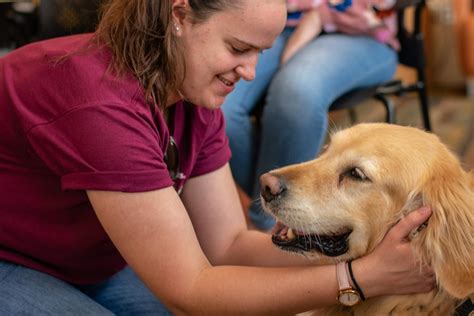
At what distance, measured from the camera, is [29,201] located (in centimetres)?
135

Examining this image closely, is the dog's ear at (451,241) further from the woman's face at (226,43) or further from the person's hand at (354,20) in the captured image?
the person's hand at (354,20)

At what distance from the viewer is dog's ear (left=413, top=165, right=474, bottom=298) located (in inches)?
44.4

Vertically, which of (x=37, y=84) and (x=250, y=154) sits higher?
(x=37, y=84)

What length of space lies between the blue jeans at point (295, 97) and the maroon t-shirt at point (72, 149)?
26.8 inches

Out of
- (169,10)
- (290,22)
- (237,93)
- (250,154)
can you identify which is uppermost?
(169,10)

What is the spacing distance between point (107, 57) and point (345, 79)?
115cm

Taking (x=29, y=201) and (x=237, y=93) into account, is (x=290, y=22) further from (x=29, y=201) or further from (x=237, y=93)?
(x=29, y=201)

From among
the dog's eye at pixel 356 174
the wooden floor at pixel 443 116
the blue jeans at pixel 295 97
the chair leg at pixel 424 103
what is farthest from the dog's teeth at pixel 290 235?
the wooden floor at pixel 443 116

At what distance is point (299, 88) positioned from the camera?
2154mm

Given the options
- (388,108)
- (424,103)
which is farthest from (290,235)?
(424,103)

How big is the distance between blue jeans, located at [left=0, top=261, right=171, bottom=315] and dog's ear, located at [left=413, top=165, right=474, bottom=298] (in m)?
0.69

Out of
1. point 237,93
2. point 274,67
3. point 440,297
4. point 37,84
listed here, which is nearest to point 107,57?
point 37,84

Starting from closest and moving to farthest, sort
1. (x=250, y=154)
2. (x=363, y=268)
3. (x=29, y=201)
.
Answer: (x=363, y=268), (x=29, y=201), (x=250, y=154)

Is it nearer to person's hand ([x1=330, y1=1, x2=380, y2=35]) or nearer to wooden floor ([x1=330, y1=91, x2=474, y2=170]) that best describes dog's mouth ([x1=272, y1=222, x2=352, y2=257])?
person's hand ([x1=330, y1=1, x2=380, y2=35])
